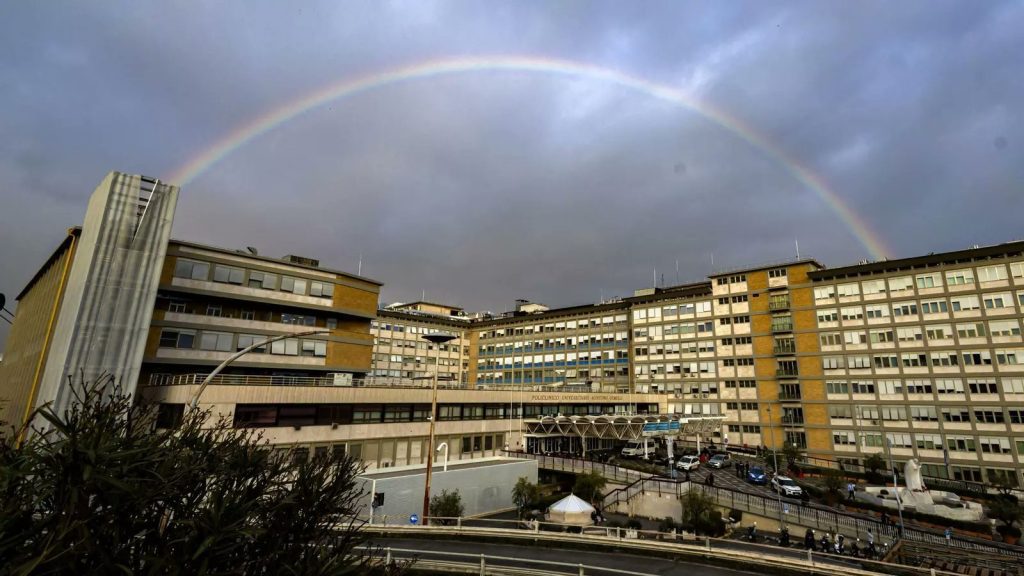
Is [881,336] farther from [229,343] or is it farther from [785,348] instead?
[229,343]

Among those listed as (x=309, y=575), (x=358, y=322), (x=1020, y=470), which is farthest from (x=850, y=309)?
(x=309, y=575)

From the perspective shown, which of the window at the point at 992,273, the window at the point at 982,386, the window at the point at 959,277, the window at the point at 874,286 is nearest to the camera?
the window at the point at 982,386

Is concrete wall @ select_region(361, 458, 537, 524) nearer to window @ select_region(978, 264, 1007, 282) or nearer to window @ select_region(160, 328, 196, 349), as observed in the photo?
window @ select_region(160, 328, 196, 349)

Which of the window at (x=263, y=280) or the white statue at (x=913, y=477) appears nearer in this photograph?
the white statue at (x=913, y=477)

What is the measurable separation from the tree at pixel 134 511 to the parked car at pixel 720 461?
Answer: 57.6 metres

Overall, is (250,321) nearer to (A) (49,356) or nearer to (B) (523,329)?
(A) (49,356)

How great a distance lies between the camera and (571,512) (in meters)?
26.6

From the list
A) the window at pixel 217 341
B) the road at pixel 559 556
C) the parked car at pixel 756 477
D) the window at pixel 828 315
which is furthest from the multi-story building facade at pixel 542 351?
the parked car at pixel 756 477

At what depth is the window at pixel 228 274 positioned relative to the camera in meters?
42.0

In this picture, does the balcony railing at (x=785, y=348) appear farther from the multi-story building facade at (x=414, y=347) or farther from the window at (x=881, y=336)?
the multi-story building facade at (x=414, y=347)

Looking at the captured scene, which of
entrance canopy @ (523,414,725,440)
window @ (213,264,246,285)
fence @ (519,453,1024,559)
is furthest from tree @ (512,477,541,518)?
window @ (213,264,246,285)

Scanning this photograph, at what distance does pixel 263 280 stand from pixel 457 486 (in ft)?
84.3

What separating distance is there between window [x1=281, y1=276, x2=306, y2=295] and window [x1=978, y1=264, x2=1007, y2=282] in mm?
81329

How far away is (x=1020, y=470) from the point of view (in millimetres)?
56531
